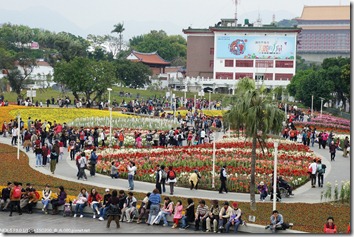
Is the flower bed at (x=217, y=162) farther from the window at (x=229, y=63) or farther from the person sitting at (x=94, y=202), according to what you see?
the window at (x=229, y=63)

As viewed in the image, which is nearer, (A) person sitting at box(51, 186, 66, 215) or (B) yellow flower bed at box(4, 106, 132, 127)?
(A) person sitting at box(51, 186, 66, 215)

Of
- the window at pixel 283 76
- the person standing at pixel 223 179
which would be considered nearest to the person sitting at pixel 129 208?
the person standing at pixel 223 179

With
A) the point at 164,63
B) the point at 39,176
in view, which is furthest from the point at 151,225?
the point at 164,63

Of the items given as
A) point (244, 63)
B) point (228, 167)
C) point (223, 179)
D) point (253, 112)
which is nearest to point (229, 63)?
point (244, 63)

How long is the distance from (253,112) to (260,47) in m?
78.1

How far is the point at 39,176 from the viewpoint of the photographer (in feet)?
89.7

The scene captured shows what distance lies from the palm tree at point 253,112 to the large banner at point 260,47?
77098mm

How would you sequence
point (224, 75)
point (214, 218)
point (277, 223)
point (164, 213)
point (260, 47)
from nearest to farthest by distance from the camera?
point (277, 223), point (214, 218), point (164, 213), point (260, 47), point (224, 75)

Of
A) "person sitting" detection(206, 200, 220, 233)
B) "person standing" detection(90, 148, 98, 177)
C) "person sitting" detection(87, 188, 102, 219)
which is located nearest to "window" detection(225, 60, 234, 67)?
"person standing" detection(90, 148, 98, 177)

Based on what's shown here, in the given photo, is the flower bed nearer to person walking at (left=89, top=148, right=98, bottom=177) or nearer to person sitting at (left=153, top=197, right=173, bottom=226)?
person walking at (left=89, top=148, right=98, bottom=177)

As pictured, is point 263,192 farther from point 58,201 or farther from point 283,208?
point 58,201

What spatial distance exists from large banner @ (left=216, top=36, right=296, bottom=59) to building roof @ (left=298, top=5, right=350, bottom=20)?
8114cm

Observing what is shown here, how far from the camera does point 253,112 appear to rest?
21484 mm

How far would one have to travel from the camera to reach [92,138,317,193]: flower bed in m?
27.3
